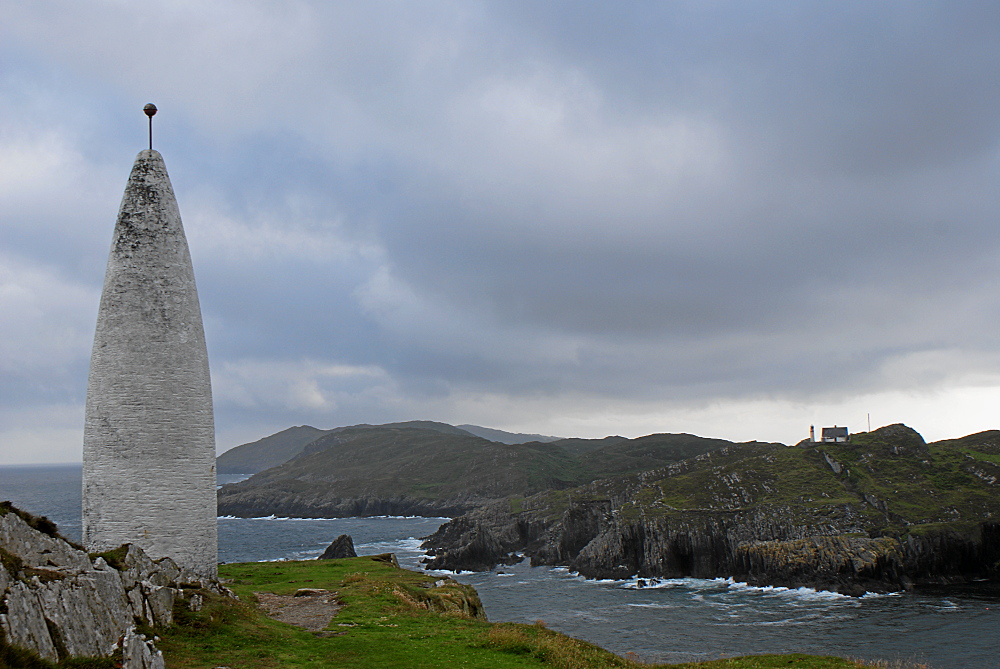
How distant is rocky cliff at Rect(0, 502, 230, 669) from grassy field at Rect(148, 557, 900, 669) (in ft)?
3.53

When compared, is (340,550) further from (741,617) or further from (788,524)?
(788,524)

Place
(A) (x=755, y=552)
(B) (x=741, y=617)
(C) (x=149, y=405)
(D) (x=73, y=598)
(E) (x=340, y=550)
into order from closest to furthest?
(D) (x=73, y=598)
(C) (x=149, y=405)
(B) (x=741, y=617)
(A) (x=755, y=552)
(E) (x=340, y=550)

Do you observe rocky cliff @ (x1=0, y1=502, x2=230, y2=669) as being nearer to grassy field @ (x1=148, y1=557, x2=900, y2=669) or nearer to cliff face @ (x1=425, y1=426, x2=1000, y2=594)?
grassy field @ (x1=148, y1=557, x2=900, y2=669)

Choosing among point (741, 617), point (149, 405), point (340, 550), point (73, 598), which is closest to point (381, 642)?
point (73, 598)

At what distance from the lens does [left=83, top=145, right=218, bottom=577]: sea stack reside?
890 inches

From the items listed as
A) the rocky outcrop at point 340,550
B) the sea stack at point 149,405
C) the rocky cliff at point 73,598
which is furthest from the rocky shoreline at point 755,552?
the rocky cliff at point 73,598

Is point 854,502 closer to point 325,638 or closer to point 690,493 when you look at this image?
point 690,493

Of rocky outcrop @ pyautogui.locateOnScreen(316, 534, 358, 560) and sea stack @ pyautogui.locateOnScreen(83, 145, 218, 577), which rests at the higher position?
sea stack @ pyautogui.locateOnScreen(83, 145, 218, 577)

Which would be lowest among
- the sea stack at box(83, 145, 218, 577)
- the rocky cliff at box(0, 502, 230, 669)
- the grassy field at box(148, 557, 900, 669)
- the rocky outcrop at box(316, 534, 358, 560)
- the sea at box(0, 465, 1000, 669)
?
the sea at box(0, 465, 1000, 669)

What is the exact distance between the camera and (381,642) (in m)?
17.8

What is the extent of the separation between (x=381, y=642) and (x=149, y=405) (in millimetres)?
12224

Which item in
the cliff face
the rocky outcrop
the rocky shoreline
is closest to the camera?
the rocky shoreline

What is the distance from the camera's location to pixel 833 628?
54.2 m

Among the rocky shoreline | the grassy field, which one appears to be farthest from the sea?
the grassy field
